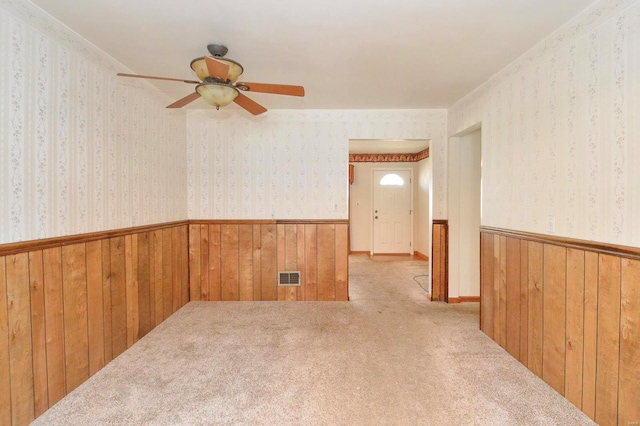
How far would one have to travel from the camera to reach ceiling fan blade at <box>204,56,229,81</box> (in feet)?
5.49

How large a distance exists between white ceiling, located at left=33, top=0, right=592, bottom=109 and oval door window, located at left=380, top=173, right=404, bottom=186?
393 centimetres

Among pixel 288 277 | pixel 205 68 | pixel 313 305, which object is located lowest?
pixel 313 305

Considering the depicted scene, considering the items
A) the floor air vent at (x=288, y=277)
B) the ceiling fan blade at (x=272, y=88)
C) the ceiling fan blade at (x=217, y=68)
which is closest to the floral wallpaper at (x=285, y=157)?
the floor air vent at (x=288, y=277)

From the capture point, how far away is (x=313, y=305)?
3.56 metres

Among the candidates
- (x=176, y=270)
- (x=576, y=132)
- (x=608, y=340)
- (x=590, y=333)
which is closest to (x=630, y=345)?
(x=608, y=340)

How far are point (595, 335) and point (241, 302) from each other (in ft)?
10.6

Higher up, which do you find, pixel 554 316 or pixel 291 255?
pixel 291 255

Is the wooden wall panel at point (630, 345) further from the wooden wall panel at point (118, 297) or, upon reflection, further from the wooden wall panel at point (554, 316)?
the wooden wall panel at point (118, 297)

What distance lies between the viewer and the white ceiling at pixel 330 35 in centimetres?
174

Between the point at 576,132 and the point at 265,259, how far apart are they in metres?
3.14

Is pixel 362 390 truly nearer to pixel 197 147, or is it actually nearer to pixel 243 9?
pixel 243 9

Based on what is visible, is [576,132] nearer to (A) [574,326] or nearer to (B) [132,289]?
(A) [574,326]

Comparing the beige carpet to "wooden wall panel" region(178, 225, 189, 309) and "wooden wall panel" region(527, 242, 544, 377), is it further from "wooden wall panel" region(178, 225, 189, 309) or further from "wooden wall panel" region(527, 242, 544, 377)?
"wooden wall panel" region(178, 225, 189, 309)

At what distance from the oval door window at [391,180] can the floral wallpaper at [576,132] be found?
4145 mm
